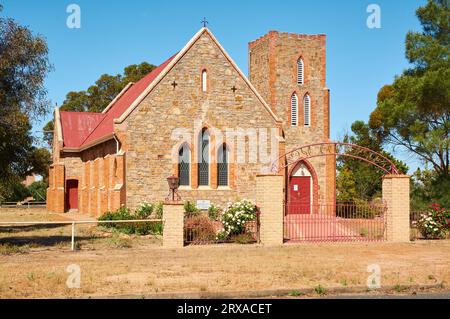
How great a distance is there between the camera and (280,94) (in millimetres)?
35750

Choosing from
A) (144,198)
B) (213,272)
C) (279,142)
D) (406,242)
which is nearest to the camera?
(213,272)

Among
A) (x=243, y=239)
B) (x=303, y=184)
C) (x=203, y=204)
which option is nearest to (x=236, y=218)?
(x=243, y=239)

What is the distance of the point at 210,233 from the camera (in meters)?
22.7

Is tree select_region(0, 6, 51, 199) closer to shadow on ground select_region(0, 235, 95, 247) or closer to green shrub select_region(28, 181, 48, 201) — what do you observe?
shadow on ground select_region(0, 235, 95, 247)

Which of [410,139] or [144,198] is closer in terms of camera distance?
[144,198]

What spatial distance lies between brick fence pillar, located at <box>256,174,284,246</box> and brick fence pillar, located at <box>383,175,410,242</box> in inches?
198

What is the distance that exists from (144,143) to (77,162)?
1574 centimetres

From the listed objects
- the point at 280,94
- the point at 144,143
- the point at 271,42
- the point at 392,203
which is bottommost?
the point at 392,203

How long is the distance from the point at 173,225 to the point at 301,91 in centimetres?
1759

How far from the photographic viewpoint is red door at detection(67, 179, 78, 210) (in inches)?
1753

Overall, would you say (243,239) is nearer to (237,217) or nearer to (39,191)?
(237,217)

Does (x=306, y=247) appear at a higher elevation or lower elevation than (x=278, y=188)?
lower
